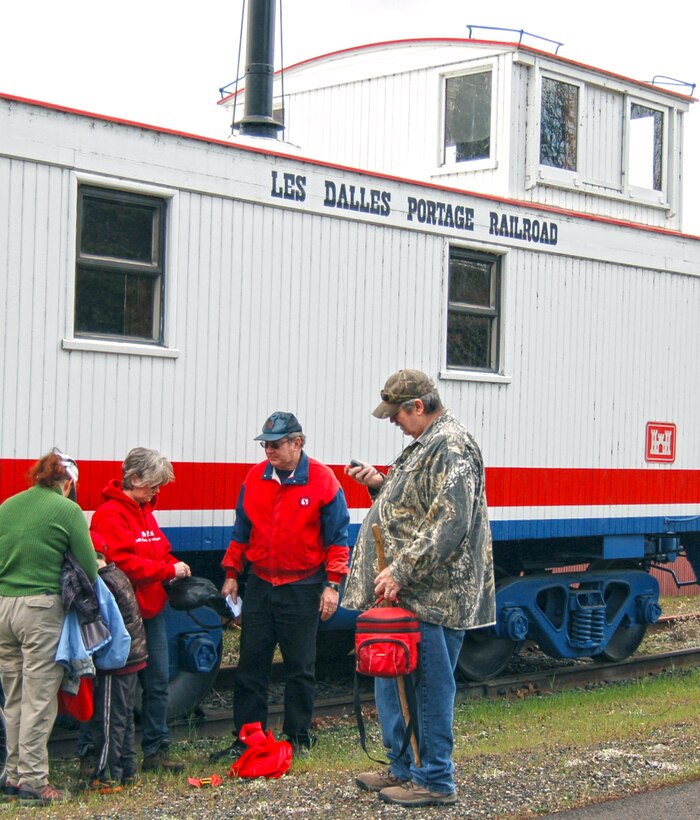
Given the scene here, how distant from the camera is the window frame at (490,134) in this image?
9.86 m

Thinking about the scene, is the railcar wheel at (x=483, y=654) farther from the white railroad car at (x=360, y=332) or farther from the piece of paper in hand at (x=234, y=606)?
the piece of paper in hand at (x=234, y=606)

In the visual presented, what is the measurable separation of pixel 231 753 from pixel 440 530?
86.1 inches

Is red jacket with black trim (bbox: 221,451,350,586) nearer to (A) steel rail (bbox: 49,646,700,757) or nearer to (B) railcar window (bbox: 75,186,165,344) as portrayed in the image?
(B) railcar window (bbox: 75,186,165,344)

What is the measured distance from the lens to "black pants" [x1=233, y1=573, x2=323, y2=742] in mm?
6840

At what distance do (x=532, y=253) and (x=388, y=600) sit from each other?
441cm

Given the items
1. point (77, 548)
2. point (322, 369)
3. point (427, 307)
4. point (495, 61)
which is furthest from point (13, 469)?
point (495, 61)

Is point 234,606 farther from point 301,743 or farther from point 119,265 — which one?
point 119,265

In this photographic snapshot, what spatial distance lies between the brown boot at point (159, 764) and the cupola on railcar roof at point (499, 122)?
5012mm

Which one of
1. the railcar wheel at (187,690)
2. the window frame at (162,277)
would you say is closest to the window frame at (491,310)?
the window frame at (162,277)

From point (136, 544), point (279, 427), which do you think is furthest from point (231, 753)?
point (279, 427)

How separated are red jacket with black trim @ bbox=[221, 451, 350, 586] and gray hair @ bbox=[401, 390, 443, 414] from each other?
1.39 m

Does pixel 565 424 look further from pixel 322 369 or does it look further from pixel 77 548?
pixel 77 548

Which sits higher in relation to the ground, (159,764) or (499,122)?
(499,122)

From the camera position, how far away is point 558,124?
10.1m
